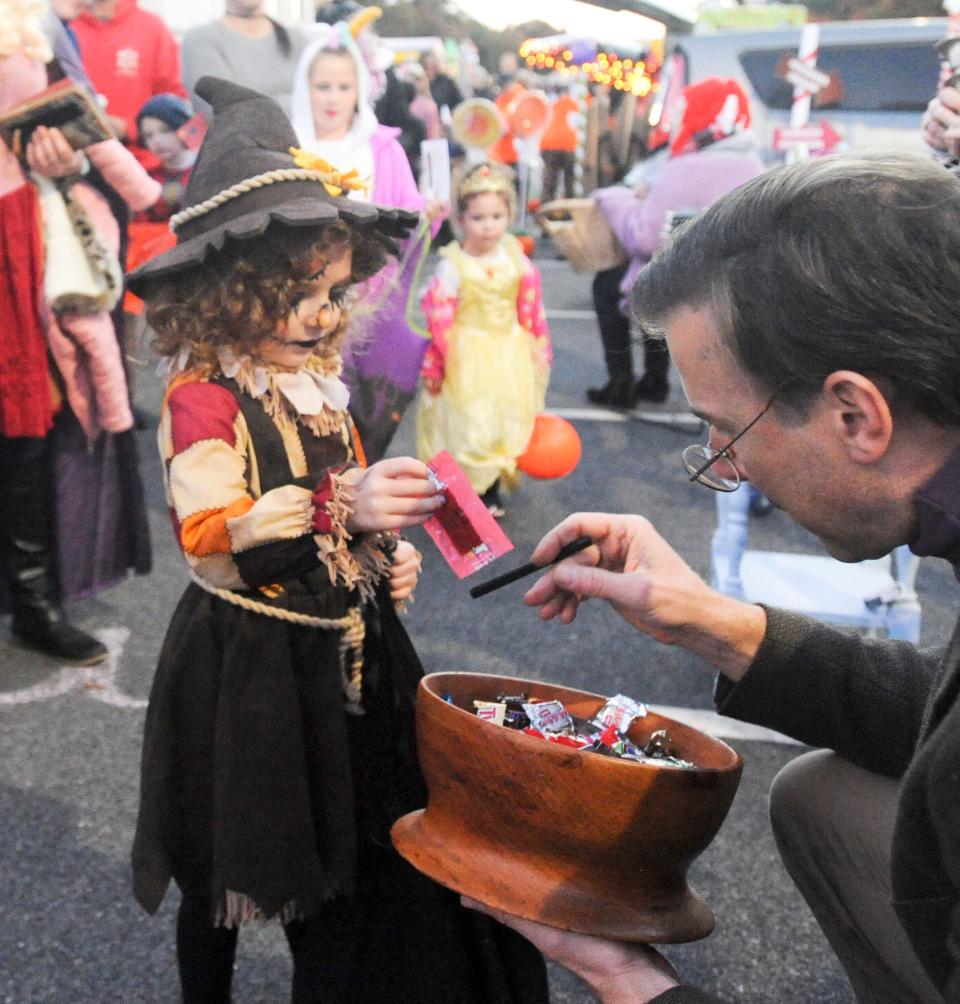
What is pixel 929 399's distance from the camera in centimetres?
110

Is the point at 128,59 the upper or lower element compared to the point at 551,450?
upper

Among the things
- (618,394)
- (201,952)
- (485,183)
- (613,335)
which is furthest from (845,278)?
(613,335)

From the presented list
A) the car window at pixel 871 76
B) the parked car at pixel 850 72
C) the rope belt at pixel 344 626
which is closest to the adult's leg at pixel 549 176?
the parked car at pixel 850 72

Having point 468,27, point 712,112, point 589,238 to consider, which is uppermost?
point 712,112

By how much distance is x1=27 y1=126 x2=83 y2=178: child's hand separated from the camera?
2592mm

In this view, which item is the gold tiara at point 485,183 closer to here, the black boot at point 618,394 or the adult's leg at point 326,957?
the black boot at point 618,394

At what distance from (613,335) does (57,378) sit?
399 centimetres

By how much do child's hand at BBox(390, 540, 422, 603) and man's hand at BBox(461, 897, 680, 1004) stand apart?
62 centimetres

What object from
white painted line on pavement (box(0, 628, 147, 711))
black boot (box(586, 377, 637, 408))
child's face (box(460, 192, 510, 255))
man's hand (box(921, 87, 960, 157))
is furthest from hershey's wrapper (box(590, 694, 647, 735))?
black boot (box(586, 377, 637, 408))

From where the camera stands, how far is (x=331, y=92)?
12.5 feet

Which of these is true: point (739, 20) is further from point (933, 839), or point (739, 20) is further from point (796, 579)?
point (933, 839)

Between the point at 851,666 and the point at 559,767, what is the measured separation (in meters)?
0.56

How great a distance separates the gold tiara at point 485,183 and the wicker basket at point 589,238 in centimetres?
130

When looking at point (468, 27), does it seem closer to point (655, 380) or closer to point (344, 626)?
point (655, 380)
